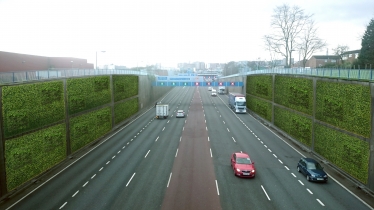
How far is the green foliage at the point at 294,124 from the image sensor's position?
115 feet

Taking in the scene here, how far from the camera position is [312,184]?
24703 mm

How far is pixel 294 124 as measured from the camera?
129 ft

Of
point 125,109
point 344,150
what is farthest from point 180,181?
point 125,109

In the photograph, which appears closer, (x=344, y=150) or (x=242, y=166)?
(x=242, y=166)

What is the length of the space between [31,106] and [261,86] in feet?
143

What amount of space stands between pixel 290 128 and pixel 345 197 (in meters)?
19.6

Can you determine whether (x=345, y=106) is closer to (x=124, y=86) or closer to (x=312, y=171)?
(x=312, y=171)

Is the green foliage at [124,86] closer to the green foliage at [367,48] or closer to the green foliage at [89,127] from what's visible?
the green foliage at [89,127]

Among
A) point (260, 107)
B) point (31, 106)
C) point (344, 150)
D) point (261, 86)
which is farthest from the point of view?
point (261, 86)

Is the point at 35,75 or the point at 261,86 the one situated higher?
the point at 35,75

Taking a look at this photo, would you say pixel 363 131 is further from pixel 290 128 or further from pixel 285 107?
pixel 285 107

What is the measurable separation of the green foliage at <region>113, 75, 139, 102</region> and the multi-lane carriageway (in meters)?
11.7

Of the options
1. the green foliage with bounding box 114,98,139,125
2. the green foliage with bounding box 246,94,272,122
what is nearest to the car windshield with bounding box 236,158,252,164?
the green foliage with bounding box 246,94,272,122

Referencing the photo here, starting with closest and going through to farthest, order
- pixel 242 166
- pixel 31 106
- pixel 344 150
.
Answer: pixel 31 106
pixel 242 166
pixel 344 150
